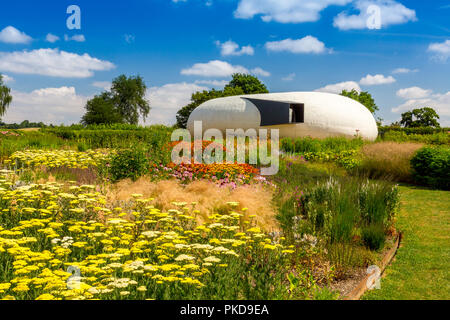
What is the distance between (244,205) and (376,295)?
7.61 ft

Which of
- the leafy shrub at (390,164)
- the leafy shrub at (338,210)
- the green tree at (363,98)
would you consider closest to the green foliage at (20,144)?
the leafy shrub at (338,210)

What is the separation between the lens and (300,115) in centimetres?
2550

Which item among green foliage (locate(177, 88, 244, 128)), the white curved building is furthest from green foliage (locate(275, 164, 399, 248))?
green foliage (locate(177, 88, 244, 128))

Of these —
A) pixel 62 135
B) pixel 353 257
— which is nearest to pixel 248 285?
pixel 353 257

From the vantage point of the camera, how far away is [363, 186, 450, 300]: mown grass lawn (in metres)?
3.90

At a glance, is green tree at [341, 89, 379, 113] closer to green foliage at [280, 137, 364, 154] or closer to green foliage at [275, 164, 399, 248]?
green foliage at [280, 137, 364, 154]

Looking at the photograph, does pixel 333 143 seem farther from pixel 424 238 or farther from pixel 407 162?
pixel 424 238

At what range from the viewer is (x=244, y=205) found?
5520 mm

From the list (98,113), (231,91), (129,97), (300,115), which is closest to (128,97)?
(129,97)

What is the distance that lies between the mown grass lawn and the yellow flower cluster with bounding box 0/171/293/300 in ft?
4.55

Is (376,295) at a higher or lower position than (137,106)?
lower

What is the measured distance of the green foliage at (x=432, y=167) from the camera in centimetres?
1030

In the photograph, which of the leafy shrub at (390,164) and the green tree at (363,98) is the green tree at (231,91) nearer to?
the green tree at (363,98)
